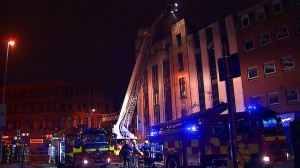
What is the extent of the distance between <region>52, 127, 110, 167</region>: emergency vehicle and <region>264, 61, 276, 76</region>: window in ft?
50.0

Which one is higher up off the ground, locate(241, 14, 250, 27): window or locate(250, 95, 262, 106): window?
locate(241, 14, 250, 27): window

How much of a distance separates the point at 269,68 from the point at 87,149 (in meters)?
17.1

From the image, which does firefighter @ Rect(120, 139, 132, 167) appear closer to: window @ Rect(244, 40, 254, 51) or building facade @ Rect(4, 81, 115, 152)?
window @ Rect(244, 40, 254, 51)

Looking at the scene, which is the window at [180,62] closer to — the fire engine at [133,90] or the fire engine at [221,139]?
the fire engine at [133,90]

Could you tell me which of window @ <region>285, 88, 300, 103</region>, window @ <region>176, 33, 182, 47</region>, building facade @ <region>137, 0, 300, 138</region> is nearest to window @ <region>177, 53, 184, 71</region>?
building facade @ <region>137, 0, 300, 138</region>

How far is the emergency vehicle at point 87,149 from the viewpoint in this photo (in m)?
20.9

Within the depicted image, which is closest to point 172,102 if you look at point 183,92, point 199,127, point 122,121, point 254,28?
point 183,92

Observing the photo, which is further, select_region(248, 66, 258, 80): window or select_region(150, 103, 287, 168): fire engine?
select_region(248, 66, 258, 80): window

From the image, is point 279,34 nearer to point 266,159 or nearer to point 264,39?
point 264,39

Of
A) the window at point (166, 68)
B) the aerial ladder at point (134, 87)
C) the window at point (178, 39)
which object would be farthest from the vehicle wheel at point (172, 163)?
the window at point (166, 68)

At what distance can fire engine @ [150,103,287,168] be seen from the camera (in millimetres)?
13586

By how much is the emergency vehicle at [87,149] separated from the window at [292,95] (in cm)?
1500

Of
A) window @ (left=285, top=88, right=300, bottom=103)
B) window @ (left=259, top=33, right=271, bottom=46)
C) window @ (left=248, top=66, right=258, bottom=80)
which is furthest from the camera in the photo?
window @ (left=248, top=66, right=258, bottom=80)

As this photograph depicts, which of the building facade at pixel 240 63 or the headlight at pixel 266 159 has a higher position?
the building facade at pixel 240 63
